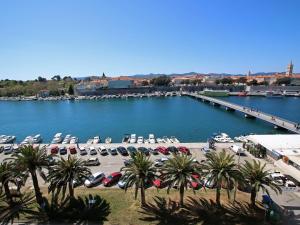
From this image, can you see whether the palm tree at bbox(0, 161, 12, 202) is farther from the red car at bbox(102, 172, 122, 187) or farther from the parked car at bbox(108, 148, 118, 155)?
the parked car at bbox(108, 148, 118, 155)

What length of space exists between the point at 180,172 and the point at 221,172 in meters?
3.72

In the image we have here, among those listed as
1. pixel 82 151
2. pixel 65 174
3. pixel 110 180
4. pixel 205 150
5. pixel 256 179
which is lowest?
pixel 205 150

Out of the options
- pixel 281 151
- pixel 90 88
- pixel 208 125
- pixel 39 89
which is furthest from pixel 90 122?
pixel 39 89

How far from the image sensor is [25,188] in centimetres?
2831

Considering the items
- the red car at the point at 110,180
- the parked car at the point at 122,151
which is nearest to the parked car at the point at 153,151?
the parked car at the point at 122,151

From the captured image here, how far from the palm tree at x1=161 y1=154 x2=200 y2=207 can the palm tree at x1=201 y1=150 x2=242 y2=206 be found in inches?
47.7

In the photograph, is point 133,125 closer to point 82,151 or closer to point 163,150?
point 82,151

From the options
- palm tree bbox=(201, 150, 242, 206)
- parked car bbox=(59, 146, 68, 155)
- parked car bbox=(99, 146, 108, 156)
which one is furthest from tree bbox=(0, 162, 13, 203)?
parked car bbox=(59, 146, 68, 155)

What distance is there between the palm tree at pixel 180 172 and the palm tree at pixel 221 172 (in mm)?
1211

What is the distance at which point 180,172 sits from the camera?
22.7 m

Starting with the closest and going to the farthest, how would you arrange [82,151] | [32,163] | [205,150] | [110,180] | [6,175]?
[6,175]
[32,163]
[110,180]
[205,150]
[82,151]

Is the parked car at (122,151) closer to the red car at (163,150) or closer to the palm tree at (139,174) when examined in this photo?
the red car at (163,150)

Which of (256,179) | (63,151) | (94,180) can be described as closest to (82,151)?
(63,151)

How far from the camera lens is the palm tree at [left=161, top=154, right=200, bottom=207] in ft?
73.5
